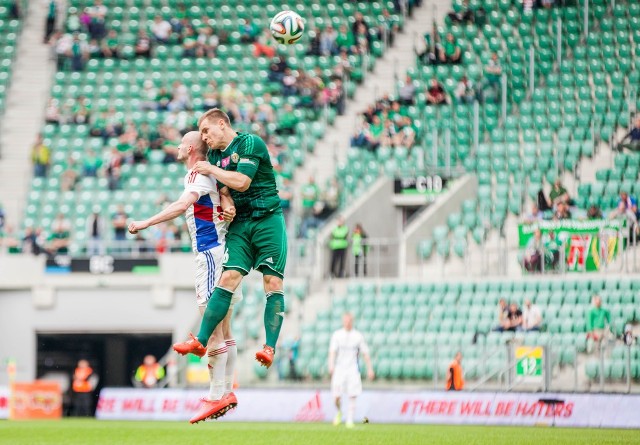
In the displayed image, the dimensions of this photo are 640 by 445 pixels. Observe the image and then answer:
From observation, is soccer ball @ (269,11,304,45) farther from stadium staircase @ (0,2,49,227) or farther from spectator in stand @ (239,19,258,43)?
spectator in stand @ (239,19,258,43)

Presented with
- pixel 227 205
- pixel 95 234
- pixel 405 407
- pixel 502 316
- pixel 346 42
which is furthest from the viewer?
pixel 346 42

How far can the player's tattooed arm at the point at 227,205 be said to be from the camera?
426 inches

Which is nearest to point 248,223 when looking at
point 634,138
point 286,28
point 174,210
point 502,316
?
point 174,210

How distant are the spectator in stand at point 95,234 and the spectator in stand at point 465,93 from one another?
27.7 ft

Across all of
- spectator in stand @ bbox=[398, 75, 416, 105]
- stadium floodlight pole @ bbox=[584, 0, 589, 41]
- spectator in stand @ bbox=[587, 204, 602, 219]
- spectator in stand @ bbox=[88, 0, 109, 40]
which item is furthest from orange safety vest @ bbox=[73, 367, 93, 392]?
stadium floodlight pole @ bbox=[584, 0, 589, 41]

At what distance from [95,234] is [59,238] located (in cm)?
112

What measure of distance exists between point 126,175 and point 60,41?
5972mm

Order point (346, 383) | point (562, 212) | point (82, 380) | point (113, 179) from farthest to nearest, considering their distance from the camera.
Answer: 1. point (113, 179)
2. point (82, 380)
3. point (562, 212)
4. point (346, 383)

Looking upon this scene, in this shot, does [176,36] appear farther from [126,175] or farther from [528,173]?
[528,173]

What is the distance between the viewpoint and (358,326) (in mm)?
25047

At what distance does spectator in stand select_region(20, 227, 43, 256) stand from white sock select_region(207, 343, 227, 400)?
57.8 feet

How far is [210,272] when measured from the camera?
1109cm

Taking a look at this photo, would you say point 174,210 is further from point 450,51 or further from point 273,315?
point 450,51

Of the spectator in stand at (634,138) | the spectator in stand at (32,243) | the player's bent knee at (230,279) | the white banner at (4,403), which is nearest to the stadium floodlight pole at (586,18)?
the spectator in stand at (634,138)
